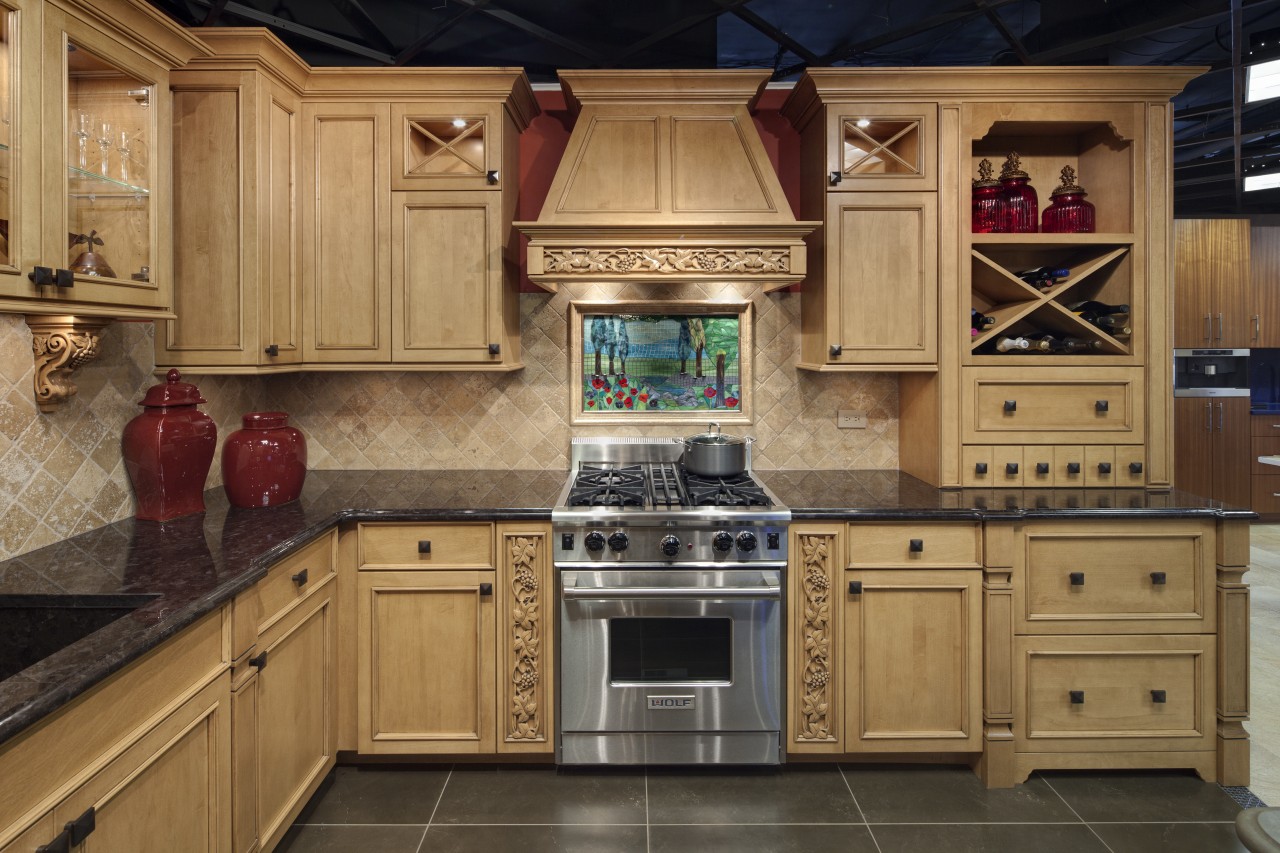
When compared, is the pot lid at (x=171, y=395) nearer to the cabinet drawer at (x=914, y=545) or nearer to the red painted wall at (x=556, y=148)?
the red painted wall at (x=556, y=148)

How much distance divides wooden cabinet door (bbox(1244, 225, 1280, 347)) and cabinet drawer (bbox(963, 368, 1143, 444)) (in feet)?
15.9

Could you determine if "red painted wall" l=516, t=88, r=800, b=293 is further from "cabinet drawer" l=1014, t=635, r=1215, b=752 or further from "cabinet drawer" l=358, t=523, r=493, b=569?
"cabinet drawer" l=1014, t=635, r=1215, b=752

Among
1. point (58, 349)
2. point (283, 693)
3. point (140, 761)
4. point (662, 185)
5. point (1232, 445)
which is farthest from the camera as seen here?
point (1232, 445)

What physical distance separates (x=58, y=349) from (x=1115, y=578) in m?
3.26

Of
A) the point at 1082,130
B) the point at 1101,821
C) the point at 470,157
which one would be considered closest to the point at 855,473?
the point at 1101,821

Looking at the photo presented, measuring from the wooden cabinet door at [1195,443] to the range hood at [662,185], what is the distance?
5.41 m

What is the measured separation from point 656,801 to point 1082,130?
9.97ft

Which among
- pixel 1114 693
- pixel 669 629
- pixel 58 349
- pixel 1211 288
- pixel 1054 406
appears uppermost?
pixel 1211 288

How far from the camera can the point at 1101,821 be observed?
7.38 feet

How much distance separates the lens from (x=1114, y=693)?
2424 millimetres

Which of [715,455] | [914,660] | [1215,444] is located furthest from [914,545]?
[1215,444]

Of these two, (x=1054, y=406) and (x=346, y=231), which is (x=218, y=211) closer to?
(x=346, y=231)

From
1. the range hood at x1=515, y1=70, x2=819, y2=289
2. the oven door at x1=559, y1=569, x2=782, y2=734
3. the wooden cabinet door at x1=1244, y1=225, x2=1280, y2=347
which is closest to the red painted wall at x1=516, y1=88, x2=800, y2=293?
the range hood at x1=515, y1=70, x2=819, y2=289

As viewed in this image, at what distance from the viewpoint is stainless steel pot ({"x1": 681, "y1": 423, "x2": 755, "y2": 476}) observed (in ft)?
9.25
